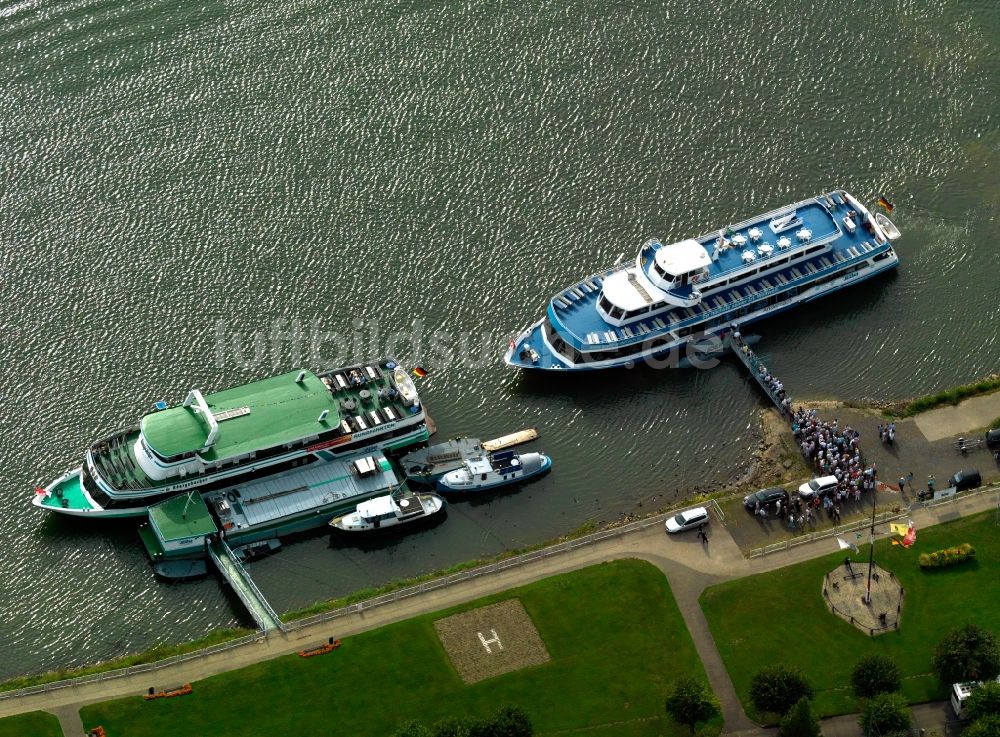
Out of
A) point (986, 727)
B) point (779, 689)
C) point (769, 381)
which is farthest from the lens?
point (769, 381)

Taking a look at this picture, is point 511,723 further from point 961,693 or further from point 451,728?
point 961,693

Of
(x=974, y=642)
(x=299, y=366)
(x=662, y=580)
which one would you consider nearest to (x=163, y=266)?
(x=299, y=366)

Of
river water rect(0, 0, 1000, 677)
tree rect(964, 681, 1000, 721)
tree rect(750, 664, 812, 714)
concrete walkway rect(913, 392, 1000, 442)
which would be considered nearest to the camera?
tree rect(964, 681, 1000, 721)

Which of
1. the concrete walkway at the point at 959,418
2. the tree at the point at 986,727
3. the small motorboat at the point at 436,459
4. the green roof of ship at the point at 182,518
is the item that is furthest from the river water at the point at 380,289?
the tree at the point at 986,727

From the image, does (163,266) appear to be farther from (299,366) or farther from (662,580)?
(662,580)

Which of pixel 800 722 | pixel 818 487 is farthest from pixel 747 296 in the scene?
pixel 800 722

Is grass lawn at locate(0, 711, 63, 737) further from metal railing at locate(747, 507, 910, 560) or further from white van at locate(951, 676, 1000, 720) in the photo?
white van at locate(951, 676, 1000, 720)

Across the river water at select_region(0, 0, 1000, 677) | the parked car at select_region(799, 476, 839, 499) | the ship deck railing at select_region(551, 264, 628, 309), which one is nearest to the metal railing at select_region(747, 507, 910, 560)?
the parked car at select_region(799, 476, 839, 499)

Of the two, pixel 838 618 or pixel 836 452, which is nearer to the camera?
pixel 838 618
